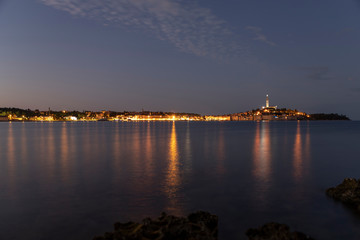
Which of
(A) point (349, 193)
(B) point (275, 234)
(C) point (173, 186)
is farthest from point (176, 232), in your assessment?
(A) point (349, 193)

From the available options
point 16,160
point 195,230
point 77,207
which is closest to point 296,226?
point 195,230

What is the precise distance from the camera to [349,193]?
10.6 metres

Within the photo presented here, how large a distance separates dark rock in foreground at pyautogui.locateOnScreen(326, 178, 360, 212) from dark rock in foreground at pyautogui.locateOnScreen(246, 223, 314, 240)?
5.05 meters

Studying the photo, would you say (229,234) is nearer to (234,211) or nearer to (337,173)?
(234,211)

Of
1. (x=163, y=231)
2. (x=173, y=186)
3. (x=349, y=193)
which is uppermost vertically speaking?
(x=163, y=231)

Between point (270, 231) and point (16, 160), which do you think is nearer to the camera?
point (270, 231)

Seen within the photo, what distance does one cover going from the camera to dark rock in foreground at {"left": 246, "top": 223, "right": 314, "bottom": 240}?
19.2 feet

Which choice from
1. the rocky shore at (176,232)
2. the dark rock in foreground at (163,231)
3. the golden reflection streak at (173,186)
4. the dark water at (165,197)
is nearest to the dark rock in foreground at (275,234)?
the rocky shore at (176,232)

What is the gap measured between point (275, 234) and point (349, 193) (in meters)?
6.52

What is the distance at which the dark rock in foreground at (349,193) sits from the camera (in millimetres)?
10084

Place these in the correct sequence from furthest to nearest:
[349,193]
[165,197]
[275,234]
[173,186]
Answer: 1. [173,186]
2. [165,197]
3. [349,193]
4. [275,234]

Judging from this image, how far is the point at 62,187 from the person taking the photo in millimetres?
13281

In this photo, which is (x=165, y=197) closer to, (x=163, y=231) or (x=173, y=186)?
(x=173, y=186)

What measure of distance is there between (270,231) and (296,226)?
2.77 metres
